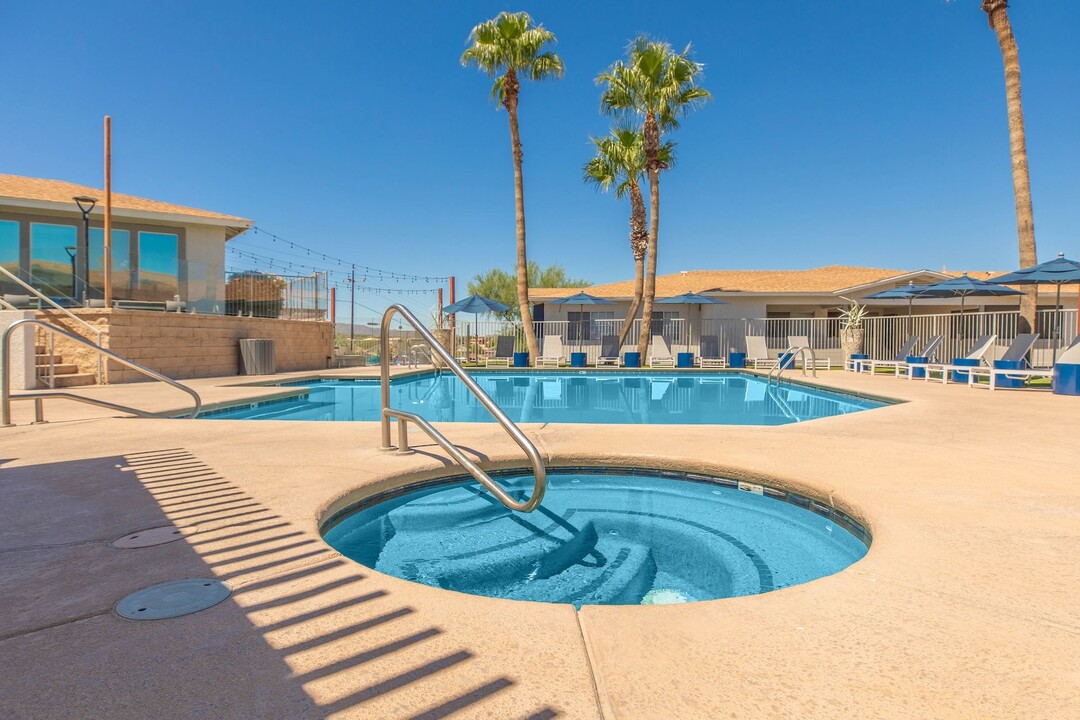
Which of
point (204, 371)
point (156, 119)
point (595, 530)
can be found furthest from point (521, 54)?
point (595, 530)

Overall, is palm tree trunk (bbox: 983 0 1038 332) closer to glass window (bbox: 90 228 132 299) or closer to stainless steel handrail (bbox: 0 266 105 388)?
stainless steel handrail (bbox: 0 266 105 388)

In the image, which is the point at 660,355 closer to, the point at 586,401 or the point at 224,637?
the point at 586,401

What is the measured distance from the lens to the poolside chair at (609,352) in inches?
797

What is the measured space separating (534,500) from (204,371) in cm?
1292

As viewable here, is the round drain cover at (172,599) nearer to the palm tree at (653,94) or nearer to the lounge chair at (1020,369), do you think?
the lounge chair at (1020,369)

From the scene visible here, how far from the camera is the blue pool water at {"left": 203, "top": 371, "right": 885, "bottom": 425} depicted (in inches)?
342

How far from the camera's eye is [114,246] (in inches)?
605

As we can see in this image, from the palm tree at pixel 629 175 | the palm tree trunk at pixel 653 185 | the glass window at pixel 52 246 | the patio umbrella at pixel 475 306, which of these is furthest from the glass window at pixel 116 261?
the palm tree trunk at pixel 653 185

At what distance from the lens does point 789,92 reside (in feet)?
77.2

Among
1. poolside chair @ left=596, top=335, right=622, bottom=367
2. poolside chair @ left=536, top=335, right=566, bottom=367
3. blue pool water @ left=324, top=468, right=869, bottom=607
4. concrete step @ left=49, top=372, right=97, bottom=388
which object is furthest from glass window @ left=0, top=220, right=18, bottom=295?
poolside chair @ left=596, top=335, right=622, bottom=367

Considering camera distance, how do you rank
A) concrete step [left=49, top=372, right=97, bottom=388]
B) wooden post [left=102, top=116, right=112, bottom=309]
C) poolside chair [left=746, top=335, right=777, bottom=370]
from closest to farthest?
concrete step [left=49, top=372, right=97, bottom=388] < wooden post [left=102, top=116, right=112, bottom=309] < poolside chair [left=746, top=335, right=777, bottom=370]

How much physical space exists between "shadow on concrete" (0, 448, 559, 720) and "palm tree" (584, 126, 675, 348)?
1723 cm

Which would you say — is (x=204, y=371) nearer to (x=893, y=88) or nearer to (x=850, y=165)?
(x=893, y=88)

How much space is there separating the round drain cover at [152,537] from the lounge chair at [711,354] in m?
18.6
